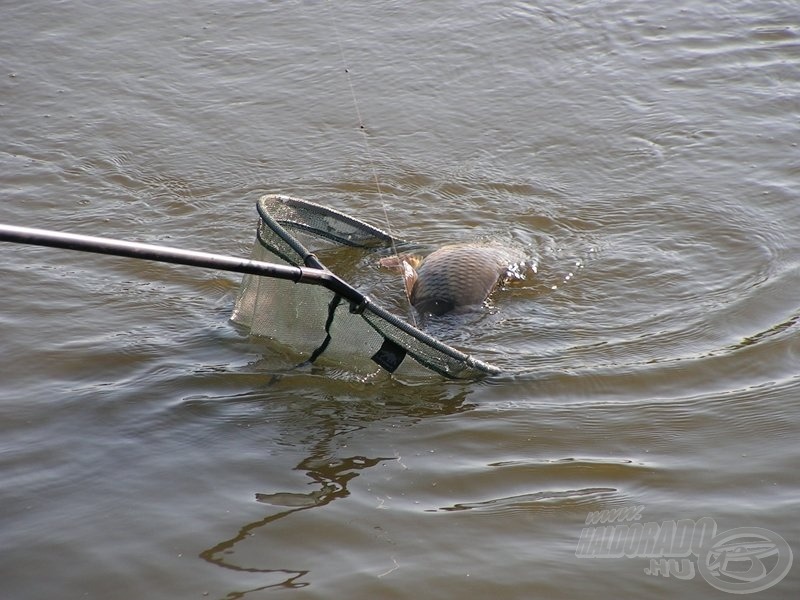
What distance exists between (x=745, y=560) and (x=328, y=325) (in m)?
1.93

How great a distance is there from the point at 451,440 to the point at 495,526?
2.02ft

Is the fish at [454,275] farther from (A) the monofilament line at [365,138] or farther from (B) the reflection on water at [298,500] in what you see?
(B) the reflection on water at [298,500]

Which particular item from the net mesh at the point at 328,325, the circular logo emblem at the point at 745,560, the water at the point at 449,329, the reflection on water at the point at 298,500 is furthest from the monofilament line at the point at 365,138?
the circular logo emblem at the point at 745,560

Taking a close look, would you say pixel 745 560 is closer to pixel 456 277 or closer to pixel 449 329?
pixel 449 329

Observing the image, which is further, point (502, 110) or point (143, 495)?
point (502, 110)

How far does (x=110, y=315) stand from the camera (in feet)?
16.4

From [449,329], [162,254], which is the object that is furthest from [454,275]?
[162,254]

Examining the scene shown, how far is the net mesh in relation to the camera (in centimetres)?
399

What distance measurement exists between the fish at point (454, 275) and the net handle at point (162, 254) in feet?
4.19

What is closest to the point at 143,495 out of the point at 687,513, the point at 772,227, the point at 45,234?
the point at 45,234

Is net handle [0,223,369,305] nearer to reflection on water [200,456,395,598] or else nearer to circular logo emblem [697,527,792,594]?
reflection on water [200,456,395,598]

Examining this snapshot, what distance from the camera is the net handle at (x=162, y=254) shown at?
285cm

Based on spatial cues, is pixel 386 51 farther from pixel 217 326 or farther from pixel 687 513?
pixel 687 513

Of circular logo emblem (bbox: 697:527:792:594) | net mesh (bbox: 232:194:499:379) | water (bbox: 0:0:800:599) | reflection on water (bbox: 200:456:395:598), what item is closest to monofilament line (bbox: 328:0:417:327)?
water (bbox: 0:0:800:599)
